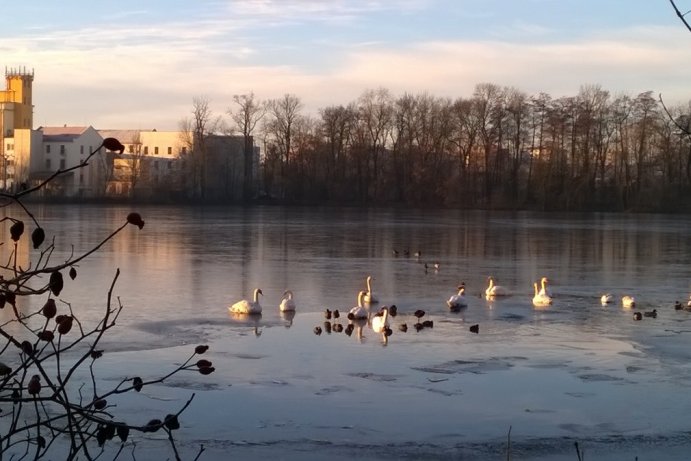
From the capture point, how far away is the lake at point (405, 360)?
7715 mm

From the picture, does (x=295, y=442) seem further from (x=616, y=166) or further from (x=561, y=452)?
(x=616, y=166)

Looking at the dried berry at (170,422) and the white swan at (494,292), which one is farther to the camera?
the white swan at (494,292)

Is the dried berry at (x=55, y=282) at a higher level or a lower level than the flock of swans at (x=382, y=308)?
higher

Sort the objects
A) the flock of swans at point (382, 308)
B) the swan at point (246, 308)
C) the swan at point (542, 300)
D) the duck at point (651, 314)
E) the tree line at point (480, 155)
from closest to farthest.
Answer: the flock of swans at point (382, 308)
the swan at point (246, 308)
the duck at point (651, 314)
the swan at point (542, 300)
the tree line at point (480, 155)

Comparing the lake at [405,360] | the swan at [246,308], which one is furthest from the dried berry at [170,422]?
the swan at [246,308]

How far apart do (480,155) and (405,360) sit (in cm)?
7229

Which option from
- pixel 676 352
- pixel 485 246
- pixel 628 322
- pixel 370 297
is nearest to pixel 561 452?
pixel 676 352

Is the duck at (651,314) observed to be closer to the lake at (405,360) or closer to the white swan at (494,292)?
the lake at (405,360)

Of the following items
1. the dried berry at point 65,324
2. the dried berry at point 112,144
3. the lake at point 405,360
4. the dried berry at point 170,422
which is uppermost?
the dried berry at point 112,144

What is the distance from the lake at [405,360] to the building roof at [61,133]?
232ft

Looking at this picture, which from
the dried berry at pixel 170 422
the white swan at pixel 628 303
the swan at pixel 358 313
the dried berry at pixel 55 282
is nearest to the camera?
the dried berry at pixel 55 282

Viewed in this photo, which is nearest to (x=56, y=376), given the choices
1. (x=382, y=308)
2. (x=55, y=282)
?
(x=55, y=282)

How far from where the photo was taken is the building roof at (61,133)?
296ft

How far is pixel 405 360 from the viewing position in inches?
428
